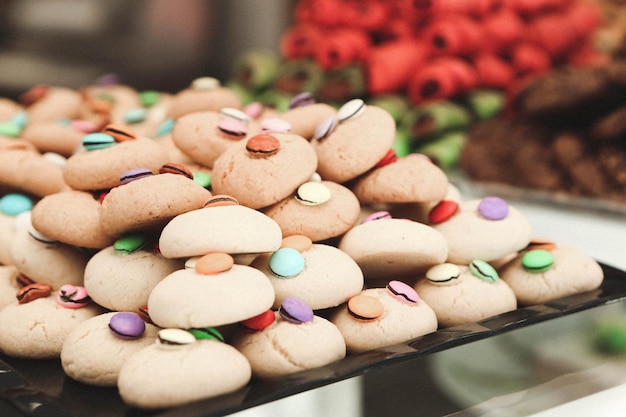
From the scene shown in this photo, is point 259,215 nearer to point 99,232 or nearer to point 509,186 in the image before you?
point 99,232

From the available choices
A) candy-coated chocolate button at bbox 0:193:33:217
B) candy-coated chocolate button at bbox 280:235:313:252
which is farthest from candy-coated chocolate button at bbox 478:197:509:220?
candy-coated chocolate button at bbox 0:193:33:217

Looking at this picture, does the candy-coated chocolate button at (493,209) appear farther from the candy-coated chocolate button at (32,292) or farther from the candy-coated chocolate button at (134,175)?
the candy-coated chocolate button at (32,292)

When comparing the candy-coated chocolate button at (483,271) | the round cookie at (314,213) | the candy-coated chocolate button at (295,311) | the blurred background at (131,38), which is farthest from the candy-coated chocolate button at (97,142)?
the blurred background at (131,38)

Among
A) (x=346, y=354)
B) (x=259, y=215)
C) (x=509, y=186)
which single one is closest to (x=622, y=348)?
(x=346, y=354)

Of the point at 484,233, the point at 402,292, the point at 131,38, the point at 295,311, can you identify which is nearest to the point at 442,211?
the point at 484,233

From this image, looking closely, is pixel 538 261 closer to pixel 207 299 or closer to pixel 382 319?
pixel 382 319

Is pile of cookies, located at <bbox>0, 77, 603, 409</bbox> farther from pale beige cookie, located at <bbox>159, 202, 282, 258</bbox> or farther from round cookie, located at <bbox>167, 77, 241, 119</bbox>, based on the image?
round cookie, located at <bbox>167, 77, 241, 119</bbox>

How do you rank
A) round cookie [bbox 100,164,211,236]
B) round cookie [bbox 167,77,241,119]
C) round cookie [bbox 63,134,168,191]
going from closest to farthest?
round cookie [bbox 100,164,211,236] → round cookie [bbox 63,134,168,191] → round cookie [bbox 167,77,241,119]
